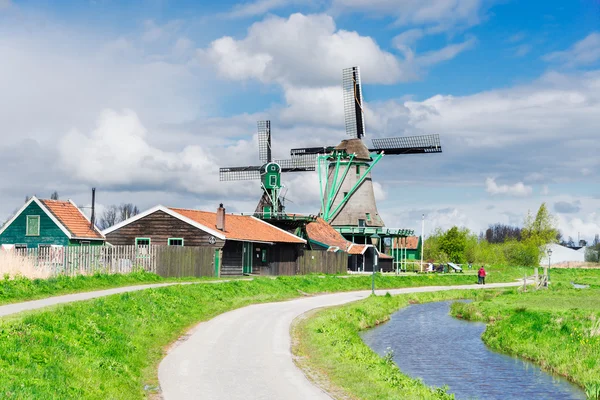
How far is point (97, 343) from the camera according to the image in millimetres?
16766

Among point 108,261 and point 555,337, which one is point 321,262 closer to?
point 108,261

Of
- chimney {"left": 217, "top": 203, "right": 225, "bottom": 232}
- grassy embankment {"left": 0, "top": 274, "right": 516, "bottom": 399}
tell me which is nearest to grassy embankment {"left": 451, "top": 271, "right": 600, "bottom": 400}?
grassy embankment {"left": 0, "top": 274, "right": 516, "bottom": 399}

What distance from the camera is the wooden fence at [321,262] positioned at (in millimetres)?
61469

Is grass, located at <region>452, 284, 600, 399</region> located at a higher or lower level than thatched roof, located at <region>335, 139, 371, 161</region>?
lower

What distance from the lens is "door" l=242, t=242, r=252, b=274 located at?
52719mm

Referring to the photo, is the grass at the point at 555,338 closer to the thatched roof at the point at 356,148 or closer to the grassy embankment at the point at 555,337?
the grassy embankment at the point at 555,337

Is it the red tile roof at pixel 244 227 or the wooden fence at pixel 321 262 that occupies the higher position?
the red tile roof at pixel 244 227

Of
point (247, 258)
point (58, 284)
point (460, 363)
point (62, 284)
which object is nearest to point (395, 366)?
point (460, 363)

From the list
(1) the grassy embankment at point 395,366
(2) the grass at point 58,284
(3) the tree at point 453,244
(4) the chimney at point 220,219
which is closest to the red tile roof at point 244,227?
(4) the chimney at point 220,219

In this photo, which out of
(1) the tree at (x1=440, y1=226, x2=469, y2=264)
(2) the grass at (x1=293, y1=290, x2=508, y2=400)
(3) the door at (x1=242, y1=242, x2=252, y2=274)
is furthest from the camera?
(1) the tree at (x1=440, y1=226, x2=469, y2=264)

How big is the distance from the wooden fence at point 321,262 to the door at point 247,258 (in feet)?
26.8

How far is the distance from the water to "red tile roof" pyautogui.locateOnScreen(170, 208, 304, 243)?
19059 mm

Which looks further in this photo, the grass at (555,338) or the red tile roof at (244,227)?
the red tile roof at (244,227)

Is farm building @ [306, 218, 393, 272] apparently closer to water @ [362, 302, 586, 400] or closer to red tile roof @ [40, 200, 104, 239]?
red tile roof @ [40, 200, 104, 239]
